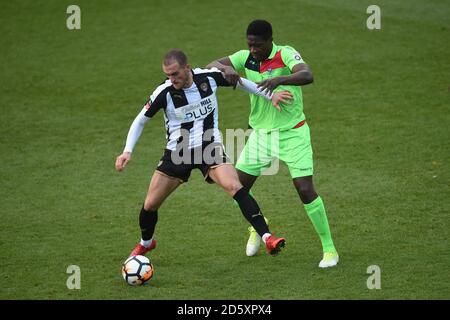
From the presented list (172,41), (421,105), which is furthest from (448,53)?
(172,41)

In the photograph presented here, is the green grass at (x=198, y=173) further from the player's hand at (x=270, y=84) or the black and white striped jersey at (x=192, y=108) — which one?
the player's hand at (x=270, y=84)

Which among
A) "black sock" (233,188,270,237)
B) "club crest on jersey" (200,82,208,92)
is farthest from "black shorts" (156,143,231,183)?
"club crest on jersey" (200,82,208,92)

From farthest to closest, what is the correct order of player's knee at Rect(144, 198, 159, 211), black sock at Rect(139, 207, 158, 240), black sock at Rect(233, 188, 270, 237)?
black sock at Rect(139, 207, 158, 240) < player's knee at Rect(144, 198, 159, 211) < black sock at Rect(233, 188, 270, 237)

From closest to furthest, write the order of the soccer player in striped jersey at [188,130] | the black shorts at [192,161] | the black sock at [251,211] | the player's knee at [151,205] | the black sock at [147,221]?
1. the black sock at [251,211]
2. the soccer player in striped jersey at [188,130]
3. the black shorts at [192,161]
4. the player's knee at [151,205]
5. the black sock at [147,221]

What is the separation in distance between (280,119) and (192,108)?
42.1 inches

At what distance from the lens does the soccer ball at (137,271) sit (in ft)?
26.6

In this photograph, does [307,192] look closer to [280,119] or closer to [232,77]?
[280,119]

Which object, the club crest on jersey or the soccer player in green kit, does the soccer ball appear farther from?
the club crest on jersey

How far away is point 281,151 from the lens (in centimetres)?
884

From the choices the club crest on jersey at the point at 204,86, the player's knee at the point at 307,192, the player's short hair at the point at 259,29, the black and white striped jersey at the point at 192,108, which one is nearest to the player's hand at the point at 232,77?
the black and white striped jersey at the point at 192,108

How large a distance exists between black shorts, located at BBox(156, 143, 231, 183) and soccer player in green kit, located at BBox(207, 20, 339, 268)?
679 millimetres

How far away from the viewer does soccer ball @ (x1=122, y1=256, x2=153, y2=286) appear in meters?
8.10

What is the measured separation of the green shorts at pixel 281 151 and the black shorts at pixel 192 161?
0.61 meters

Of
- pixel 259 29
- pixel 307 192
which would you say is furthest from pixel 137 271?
pixel 259 29
